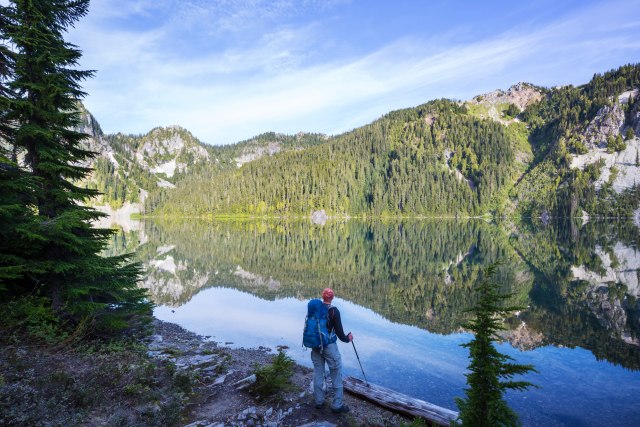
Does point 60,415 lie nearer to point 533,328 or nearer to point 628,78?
point 533,328

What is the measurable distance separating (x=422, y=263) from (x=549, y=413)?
29.5m

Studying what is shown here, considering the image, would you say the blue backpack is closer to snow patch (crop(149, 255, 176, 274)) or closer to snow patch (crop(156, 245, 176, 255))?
snow patch (crop(149, 255, 176, 274))

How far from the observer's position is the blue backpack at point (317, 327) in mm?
A: 8391

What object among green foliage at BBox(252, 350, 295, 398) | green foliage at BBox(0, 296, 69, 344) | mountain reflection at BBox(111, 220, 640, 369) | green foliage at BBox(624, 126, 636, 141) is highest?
green foliage at BBox(624, 126, 636, 141)

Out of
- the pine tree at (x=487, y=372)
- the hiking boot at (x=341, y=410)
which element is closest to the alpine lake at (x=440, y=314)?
the pine tree at (x=487, y=372)

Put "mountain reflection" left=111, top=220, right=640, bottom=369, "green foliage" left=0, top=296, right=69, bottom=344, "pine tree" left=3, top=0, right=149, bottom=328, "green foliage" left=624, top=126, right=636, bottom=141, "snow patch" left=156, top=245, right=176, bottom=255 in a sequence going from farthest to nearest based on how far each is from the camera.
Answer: "green foliage" left=624, top=126, right=636, bottom=141
"snow patch" left=156, top=245, right=176, bottom=255
"mountain reflection" left=111, top=220, right=640, bottom=369
"pine tree" left=3, top=0, right=149, bottom=328
"green foliage" left=0, top=296, right=69, bottom=344

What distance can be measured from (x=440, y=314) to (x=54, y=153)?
66.5 feet

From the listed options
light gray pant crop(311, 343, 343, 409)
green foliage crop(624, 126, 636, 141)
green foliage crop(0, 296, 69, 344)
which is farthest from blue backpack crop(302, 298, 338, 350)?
green foliage crop(624, 126, 636, 141)

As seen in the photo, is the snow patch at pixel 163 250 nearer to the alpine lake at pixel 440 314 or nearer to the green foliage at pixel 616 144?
the alpine lake at pixel 440 314

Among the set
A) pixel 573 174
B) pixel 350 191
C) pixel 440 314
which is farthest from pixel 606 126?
pixel 440 314

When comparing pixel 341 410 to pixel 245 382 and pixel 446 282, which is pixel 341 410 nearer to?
pixel 245 382

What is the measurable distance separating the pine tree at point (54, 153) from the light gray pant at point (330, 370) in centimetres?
718

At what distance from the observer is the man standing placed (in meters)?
8.54

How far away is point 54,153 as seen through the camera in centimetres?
1111
